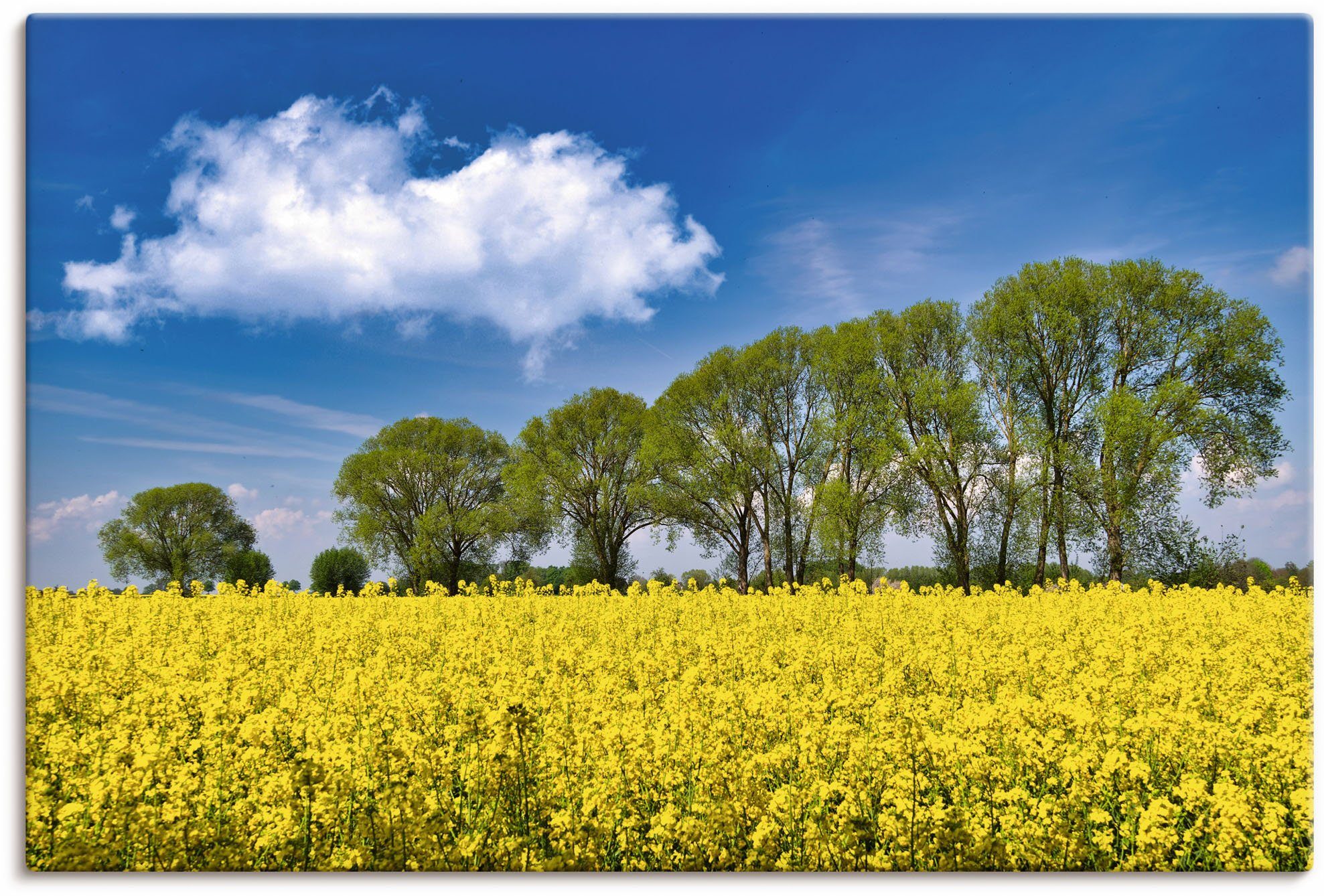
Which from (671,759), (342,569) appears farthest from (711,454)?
(671,759)

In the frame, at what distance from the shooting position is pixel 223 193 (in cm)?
502

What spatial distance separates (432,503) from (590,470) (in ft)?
18.5

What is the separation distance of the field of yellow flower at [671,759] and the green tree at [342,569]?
21090mm

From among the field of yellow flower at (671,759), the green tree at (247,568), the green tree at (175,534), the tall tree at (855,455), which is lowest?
the field of yellow flower at (671,759)

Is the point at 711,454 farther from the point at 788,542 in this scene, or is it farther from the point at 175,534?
the point at 175,534

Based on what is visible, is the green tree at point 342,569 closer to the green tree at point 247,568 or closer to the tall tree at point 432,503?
the tall tree at point 432,503

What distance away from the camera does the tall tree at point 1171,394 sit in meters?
11.5

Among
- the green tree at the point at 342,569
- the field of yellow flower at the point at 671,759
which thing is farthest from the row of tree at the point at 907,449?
the field of yellow flower at the point at 671,759

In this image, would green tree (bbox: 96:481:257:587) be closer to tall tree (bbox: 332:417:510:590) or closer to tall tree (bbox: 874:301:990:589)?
tall tree (bbox: 332:417:510:590)

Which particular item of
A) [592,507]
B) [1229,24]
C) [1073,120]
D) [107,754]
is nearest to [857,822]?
[107,754]

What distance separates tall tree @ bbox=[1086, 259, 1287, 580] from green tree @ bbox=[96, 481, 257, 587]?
43.1ft

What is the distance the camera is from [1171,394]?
12227 millimetres

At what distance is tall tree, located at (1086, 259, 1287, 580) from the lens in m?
11.5

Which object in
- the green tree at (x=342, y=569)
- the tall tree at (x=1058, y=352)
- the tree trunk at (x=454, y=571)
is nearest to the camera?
the tall tree at (x=1058, y=352)
